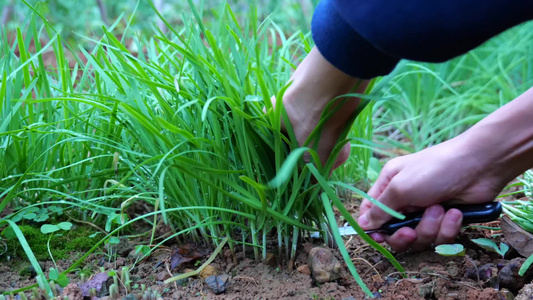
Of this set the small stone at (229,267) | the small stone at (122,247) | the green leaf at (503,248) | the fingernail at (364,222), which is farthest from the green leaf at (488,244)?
the small stone at (122,247)

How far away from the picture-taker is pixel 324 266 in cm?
101

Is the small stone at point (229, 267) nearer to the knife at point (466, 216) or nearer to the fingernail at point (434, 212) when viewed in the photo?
the knife at point (466, 216)

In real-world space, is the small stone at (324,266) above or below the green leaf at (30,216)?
below

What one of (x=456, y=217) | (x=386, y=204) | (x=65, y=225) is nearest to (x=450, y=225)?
(x=456, y=217)

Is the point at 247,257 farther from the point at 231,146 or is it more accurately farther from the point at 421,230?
the point at 421,230

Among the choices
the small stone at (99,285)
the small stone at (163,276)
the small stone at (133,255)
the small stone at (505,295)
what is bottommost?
the small stone at (505,295)

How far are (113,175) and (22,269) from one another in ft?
0.97

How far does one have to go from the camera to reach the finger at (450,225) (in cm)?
111

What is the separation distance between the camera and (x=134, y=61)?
109 centimetres

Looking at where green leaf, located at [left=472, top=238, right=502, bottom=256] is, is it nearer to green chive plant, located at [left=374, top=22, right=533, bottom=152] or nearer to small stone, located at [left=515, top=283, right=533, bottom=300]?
small stone, located at [left=515, top=283, right=533, bottom=300]

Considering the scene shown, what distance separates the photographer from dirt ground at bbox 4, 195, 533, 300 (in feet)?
3.19

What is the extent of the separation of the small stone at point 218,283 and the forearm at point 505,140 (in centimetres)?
60

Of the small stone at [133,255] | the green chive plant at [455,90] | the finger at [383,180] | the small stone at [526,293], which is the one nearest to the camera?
the small stone at [526,293]

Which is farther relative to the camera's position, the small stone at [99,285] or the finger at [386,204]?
the finger at [386,204]
